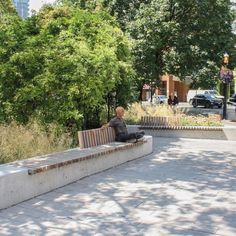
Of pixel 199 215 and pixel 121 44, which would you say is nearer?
pixel 199 215

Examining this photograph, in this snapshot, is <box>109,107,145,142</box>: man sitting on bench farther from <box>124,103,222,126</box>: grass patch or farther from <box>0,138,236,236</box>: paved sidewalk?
<box>124,103,222,126</box>: grass patch

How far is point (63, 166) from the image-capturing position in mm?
7773

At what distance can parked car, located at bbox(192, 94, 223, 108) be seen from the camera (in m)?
44.7

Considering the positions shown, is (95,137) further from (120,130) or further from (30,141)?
(30,141)

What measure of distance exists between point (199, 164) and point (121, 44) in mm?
4524

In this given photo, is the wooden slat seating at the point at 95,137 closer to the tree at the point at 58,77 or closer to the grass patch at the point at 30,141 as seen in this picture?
the grass patch at the point at 30,141

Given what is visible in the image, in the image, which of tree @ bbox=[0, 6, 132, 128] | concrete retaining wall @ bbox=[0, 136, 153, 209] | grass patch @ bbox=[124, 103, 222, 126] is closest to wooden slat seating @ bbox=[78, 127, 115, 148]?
concrete retaining wall @ bbox=[0, 136, 153, 209]

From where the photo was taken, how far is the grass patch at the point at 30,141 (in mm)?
8406

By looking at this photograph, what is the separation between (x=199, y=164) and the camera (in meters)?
10.4

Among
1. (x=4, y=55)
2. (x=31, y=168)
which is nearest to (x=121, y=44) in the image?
(x=4, y=55)

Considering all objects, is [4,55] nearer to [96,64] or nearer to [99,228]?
[96,64]

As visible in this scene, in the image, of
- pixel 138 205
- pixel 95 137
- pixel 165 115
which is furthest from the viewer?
pixel 165 115

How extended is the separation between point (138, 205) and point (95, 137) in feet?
11.4

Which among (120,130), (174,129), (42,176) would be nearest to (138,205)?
(42,176)
